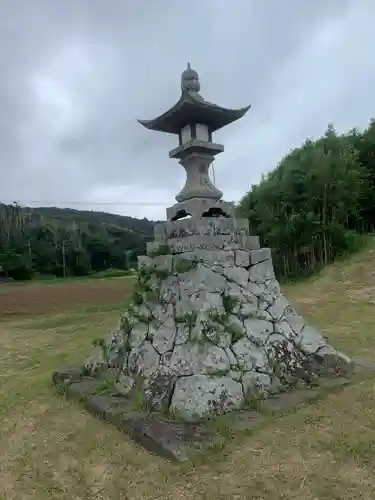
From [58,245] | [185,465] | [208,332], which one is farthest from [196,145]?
[58,245]

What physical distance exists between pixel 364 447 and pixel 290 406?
87 cm

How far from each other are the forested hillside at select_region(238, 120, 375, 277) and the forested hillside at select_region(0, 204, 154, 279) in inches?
1076

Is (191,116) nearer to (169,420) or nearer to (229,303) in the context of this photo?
(229,303)

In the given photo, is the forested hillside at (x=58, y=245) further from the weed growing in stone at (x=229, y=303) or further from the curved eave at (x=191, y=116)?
the weed growing in stone at (x=229, y=303)

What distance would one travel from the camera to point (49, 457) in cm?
343

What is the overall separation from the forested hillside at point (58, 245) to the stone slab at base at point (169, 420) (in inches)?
1412

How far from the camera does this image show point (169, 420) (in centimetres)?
373

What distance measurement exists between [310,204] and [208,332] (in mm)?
13341

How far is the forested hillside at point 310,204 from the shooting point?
612 inches

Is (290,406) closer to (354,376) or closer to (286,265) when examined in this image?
(354,376)

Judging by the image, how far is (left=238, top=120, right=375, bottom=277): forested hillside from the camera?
15539 millimetres

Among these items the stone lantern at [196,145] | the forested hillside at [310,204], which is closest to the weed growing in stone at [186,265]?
the stone lantern at [196,145]

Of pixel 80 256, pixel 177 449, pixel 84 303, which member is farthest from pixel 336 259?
pixel 80 256

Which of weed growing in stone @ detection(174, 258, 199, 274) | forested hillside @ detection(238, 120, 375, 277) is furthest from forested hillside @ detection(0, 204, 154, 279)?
weed growing in stone @ detection(174, 258, 199, 274)
